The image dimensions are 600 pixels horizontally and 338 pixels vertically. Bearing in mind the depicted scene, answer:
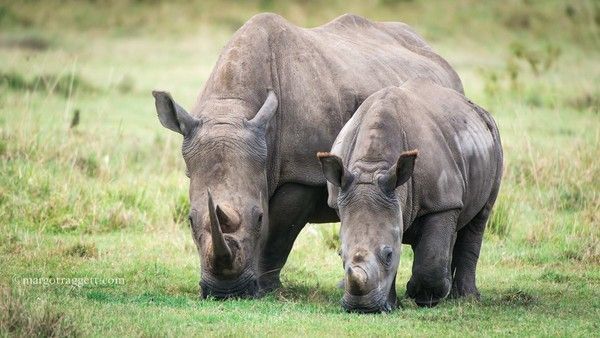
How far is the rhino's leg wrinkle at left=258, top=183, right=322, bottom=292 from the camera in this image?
10.6 meters

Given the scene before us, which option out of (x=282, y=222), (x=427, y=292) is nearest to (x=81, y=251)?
(x=282, y=222)

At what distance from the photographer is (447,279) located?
32.0 ft

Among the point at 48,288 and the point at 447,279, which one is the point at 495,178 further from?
the point at 48,288

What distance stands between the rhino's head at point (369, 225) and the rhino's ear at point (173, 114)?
1382mm

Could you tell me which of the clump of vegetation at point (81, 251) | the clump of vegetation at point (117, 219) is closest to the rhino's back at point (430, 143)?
the clump of vegetation at point (81, 251)

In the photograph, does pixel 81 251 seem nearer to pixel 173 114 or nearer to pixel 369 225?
pixel 173 114

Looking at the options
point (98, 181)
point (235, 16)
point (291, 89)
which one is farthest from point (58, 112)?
point (235, 16)

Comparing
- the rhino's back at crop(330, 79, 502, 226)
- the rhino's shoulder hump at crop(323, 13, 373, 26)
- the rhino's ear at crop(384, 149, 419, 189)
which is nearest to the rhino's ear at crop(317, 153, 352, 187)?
the rhino's back at crop(330, 79, 502, 226)

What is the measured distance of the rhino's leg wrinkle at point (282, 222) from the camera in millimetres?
10602

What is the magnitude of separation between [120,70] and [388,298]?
52.4 ft

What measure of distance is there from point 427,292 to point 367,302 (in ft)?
3.16

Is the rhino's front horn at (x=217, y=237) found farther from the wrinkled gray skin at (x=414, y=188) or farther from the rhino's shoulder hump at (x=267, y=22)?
the rhino's shoulder hump at (x=267, y=22)

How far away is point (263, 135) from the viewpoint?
33.1 feet

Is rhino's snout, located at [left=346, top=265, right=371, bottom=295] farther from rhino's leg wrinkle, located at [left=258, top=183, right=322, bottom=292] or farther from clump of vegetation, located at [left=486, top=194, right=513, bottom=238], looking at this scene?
clump of vegetation, located at [left=486, top=194, right=513, bottom=238]
